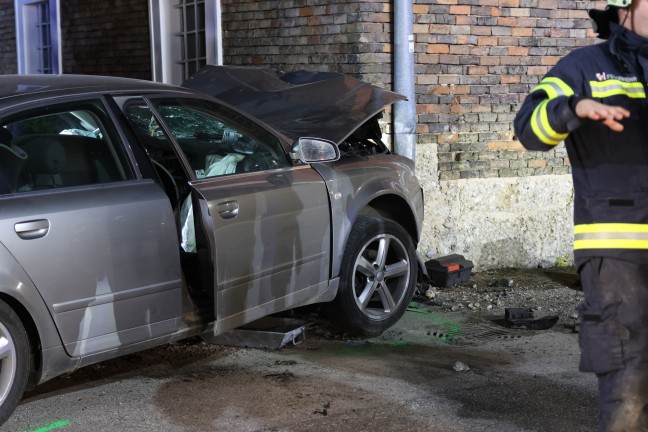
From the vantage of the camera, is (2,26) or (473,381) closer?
(473,381)

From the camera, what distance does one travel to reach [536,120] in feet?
10.9

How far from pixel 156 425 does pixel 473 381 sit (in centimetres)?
167

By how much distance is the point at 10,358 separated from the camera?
4.36 meters

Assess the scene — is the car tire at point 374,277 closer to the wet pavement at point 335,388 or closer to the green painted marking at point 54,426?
the wet pavement at point 335,388

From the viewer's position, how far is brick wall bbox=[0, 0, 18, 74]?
14227 millimetres

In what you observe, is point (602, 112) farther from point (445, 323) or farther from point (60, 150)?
point (445, 323)

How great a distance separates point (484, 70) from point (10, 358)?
5.33 m

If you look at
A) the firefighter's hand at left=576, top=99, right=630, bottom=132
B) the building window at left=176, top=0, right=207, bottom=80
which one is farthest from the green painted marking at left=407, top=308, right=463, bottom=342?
the building window at left=176, top=0, right=207, bottom=80

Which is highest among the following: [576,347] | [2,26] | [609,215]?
[2,26]

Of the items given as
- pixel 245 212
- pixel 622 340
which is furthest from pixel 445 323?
pixel 622 340

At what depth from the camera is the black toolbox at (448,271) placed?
767cm

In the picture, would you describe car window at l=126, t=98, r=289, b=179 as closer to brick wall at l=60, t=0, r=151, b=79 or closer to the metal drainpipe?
the metal drainpipe

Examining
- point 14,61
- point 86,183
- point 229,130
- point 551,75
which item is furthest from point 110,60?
point 551,75

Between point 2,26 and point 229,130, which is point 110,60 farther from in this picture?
point 229,130
